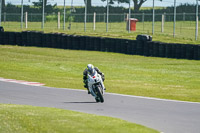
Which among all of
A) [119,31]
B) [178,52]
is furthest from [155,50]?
[119,31]

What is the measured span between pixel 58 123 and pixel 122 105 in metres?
4.36

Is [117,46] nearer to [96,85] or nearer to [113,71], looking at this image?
[113,71]

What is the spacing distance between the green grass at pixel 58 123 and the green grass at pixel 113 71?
5541 millimetres

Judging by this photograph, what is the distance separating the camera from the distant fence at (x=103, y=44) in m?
27.5

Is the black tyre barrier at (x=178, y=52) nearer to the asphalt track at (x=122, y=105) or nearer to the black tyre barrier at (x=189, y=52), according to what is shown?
the black tyre barrier at (x=189, y=52)

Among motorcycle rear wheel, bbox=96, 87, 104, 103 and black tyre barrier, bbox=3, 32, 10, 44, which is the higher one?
black tyre barrier, bbox=3, 32, 10, 44

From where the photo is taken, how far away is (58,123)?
10.9 m

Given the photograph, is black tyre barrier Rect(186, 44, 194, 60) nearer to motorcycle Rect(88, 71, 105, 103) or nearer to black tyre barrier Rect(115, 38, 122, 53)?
black tyre barrier Rect(115, 38, 122, 53)

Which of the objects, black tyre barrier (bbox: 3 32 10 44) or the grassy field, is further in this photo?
black tyre barrier (bbox: 3 32 10 44)

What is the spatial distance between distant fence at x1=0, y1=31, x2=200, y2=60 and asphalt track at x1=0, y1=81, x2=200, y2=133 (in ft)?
34.5

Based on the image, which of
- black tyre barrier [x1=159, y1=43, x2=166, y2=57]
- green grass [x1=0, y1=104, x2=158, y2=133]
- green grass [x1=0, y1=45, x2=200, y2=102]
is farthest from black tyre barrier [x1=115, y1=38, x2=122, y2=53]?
green grass [x1=0, y1=104, x2=158, y2=133]

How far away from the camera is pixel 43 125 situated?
35.1 ft

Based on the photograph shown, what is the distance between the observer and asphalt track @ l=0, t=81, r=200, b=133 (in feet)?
39.2

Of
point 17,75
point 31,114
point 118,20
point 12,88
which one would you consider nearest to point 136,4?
point 118,20
